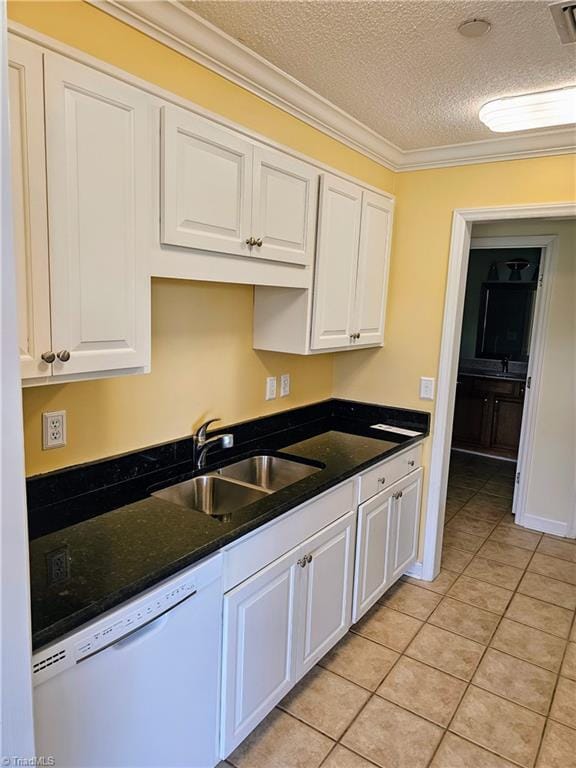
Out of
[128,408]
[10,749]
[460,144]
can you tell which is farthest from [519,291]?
[10,749]

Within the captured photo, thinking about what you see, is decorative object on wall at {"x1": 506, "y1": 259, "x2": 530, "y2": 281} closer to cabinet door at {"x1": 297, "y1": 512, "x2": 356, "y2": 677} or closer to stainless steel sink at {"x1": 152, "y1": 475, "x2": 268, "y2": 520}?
cabinet door at {"x1": 297, "y1": 512, "x2": 356, "y2": 677}

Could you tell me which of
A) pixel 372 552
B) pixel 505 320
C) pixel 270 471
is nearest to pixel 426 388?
pixel 372 552

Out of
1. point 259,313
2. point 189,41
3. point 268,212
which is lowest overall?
point 259,313

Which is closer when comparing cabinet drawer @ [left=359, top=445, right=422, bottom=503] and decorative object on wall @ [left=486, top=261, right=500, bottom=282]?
cabinet drawer @ [left=359, top=445, right=422, bottom=503]

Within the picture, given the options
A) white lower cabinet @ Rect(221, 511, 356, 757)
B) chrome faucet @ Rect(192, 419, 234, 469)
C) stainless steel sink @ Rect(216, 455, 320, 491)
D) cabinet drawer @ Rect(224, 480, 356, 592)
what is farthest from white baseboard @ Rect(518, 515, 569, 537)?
chrome faucet @ Rect(192, 419, 234, 469)

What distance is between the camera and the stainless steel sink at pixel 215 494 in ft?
6.64

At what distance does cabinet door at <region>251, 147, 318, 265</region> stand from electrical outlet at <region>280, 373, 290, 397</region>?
74 cm

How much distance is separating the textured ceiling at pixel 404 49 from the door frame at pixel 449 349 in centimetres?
59

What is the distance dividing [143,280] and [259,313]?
39.2 inches

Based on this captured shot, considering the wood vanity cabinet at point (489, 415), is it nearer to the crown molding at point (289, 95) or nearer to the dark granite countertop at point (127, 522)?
the crown molding at point (289, 95)

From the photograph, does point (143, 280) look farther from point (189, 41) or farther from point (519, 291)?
point (519, 291)

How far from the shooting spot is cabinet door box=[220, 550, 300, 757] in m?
1.66

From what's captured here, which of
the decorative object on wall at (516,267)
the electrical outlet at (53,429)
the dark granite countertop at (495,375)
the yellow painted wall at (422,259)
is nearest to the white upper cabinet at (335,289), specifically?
the yellow painted wall at (422,259)

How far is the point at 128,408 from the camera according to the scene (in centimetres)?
190
